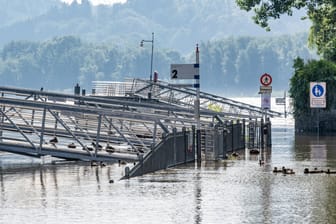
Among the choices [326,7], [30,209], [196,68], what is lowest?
[30,209]

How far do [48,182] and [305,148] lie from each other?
19439mm

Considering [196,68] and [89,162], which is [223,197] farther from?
[89,162]

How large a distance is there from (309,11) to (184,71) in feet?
125

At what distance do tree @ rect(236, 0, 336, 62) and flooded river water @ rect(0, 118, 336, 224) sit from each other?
3449 centimetres

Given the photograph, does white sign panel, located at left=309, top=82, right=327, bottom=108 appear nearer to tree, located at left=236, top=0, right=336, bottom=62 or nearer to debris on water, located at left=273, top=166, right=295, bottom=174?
tree, located at left=236, top=0, right=336, bottom=62

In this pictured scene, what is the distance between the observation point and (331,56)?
82.4m

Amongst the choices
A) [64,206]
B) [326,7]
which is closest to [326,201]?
[64,206]

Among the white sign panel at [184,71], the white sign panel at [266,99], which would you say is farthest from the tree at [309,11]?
the white sign panel at [184,71]

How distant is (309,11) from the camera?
72438mm

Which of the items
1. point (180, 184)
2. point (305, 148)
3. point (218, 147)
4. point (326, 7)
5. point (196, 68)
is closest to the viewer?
point (180, 184)

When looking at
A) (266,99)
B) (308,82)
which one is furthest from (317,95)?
(308,82)

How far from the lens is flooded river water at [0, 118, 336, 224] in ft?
Result: 65.6

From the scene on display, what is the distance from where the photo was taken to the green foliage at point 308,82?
7244 cm

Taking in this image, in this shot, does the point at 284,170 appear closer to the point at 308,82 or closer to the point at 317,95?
the point at 317,95
